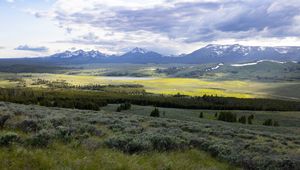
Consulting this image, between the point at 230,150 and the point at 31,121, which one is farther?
the point at 31,121

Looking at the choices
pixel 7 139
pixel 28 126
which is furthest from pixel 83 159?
pixel 28 126

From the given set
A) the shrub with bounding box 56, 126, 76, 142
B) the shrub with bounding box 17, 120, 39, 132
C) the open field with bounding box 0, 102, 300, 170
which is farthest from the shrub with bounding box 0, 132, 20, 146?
the shrub with bounding box 17, 120, 39, 132

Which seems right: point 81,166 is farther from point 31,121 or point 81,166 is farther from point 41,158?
point 31,121

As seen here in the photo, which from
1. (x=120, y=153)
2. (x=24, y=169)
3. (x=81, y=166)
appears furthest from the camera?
(x=120, y=153)

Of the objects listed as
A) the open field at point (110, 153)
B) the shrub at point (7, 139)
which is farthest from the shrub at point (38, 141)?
the shrub at point (7, 139)

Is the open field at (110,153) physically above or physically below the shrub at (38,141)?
below

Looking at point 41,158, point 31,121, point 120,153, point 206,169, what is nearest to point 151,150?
point 120,153

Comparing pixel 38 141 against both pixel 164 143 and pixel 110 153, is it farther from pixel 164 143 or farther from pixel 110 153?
pixel 164 143

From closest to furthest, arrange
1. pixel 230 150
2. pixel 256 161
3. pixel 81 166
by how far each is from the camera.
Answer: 1. pixel 81 166
2. pixel 256 161
3. pixel 230 150

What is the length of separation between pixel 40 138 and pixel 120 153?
7.87 feet

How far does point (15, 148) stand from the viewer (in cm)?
966

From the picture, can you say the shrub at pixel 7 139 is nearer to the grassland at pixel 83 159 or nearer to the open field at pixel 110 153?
the open field at pixel 110 153

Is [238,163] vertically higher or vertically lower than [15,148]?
lower

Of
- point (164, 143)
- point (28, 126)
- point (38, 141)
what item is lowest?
point (164, 143)
